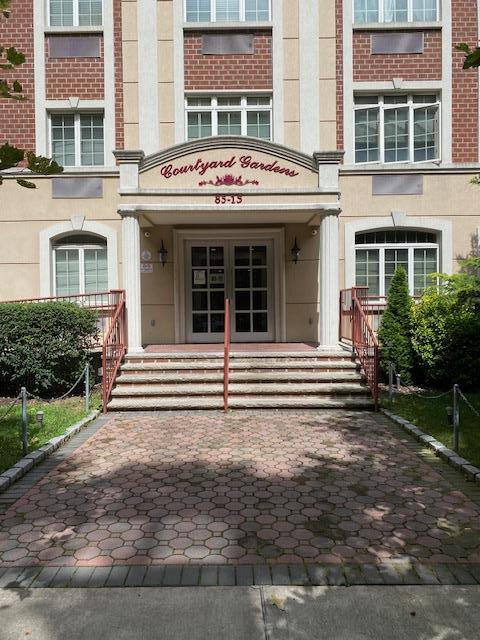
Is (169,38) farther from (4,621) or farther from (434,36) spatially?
(4,621)

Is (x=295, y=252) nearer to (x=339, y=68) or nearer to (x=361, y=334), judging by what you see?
(x=361, y=334)

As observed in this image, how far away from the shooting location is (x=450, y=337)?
352 inches

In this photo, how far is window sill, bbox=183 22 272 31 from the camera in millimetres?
11148

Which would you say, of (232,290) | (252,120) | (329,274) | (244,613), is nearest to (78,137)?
(252,120)

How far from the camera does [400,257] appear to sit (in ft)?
37.7

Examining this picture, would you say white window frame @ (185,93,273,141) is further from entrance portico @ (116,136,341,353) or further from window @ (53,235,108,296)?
window @ (53,235,108,296)

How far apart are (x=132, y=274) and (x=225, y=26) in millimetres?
6343

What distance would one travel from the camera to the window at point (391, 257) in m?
11.4

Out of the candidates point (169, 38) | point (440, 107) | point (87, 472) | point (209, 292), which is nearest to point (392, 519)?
point (87, 472)

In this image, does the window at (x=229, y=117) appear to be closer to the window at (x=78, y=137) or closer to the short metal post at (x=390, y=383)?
the window at (x=78, y=137)

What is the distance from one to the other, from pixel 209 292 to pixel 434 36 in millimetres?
7912

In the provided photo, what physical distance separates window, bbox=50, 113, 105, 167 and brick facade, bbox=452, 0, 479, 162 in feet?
27.2

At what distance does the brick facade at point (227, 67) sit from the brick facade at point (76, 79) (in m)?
2.06

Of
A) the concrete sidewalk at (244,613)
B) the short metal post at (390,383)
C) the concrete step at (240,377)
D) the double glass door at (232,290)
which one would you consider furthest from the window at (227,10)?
the concrete sidewalk at (244,613)
